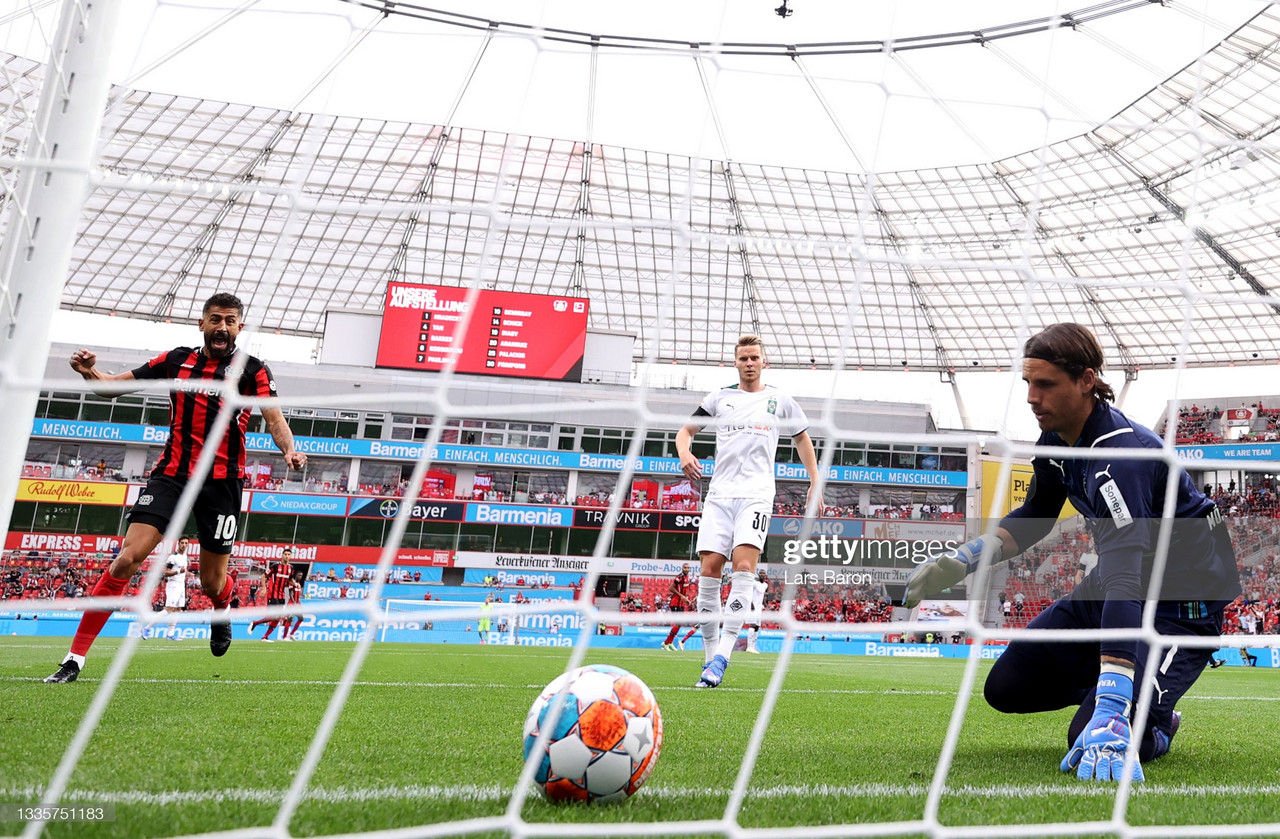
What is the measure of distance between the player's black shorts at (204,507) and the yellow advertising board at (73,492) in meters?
24.6

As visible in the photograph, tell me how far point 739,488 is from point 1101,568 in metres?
2.26

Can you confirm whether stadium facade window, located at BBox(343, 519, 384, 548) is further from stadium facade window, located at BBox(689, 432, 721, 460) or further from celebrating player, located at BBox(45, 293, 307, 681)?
celebrating player, located at BBox(45, 293, 307, 681)

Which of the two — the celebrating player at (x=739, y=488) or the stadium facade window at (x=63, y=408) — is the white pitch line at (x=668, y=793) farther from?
the stadium facade window at (x=63, y=408)

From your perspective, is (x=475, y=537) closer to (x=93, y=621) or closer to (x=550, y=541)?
(x=550, y=541)

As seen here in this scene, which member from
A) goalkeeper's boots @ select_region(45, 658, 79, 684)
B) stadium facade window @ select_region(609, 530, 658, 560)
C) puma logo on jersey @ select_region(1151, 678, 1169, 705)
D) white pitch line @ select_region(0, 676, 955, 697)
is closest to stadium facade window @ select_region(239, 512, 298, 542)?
stadium facade window @ select_region(609, 530, 658, 560)

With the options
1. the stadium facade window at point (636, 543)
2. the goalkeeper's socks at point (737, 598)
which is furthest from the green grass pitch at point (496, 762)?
the stadium facade window at point (636, 543)

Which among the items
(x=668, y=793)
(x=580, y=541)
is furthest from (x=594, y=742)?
(x=580, y=541)

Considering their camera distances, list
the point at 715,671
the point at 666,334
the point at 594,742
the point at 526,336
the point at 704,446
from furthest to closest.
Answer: the point at 666,334, the point at 704,446, the point at 526,336, the point at 715,671, the point at 594,742

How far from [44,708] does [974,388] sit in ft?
105

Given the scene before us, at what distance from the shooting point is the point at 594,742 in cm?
194

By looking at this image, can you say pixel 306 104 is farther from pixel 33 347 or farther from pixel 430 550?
pixel 33 347

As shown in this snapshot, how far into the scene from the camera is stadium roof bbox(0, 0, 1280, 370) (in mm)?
17750

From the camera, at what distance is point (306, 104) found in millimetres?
20906

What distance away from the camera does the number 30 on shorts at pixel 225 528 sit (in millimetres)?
4109
